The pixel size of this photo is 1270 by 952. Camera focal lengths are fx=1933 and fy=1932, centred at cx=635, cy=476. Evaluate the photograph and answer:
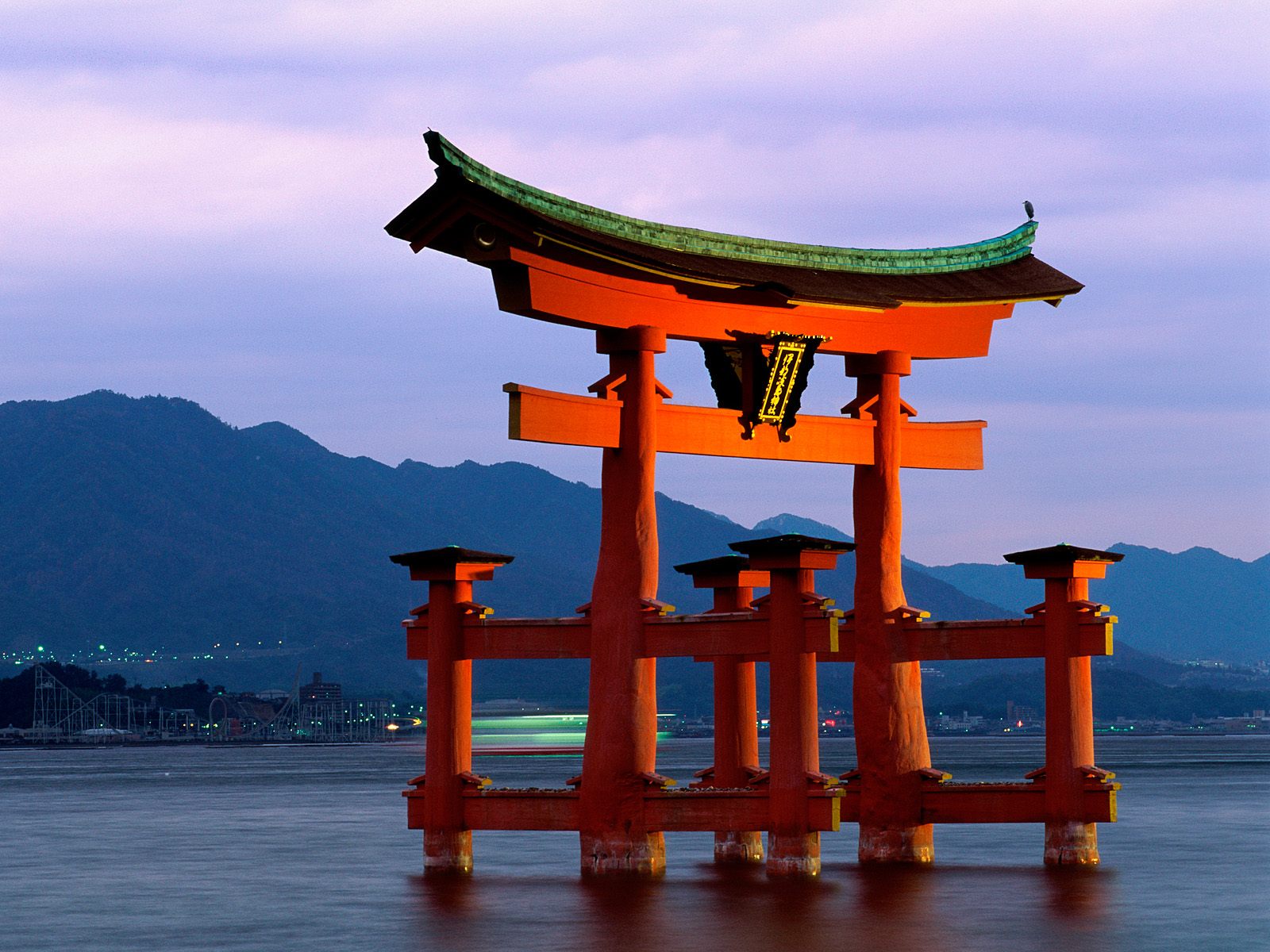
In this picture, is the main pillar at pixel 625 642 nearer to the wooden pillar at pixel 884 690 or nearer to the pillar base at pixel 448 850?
the pillar base at pixel 448 850

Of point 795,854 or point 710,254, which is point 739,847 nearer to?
point 795,854

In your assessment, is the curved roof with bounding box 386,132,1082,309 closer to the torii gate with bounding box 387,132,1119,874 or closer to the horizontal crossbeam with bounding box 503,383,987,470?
the torii gate with bounding box 387,132,1119,874

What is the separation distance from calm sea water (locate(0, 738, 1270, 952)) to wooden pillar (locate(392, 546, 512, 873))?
118 centimetres

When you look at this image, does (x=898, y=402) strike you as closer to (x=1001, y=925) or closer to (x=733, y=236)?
(x=733, y=236)

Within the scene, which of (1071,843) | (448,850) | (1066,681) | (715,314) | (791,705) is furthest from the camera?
(1071,843)

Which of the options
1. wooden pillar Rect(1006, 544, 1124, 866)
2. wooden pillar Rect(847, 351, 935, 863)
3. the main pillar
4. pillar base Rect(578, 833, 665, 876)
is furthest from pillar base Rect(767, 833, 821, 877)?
wooden pillar Rect(1006, 544, 1124, 866)

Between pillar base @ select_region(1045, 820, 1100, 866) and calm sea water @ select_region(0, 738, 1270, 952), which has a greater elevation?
pillar base @ select_region(1045, 820, 1100, 866)

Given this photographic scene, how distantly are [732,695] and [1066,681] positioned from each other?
16.2 feet

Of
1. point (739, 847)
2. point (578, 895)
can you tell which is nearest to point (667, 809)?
point (578, 895)

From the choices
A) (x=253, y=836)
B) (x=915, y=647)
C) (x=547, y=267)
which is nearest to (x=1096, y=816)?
(x=915, y=647)

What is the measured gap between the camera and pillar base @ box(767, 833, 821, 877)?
24234 mm

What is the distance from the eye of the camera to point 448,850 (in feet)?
85.1

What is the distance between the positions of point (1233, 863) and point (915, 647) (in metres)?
9.98

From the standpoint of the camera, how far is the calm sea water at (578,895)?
67.1 feet
